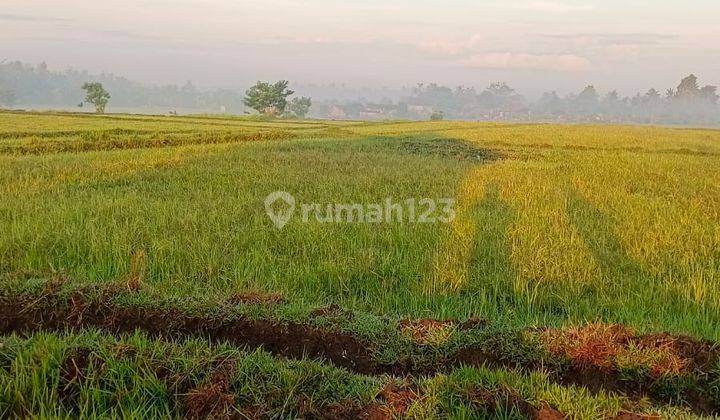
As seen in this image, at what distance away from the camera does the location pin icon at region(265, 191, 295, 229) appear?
17.4ft

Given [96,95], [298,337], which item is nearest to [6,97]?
[96,95]

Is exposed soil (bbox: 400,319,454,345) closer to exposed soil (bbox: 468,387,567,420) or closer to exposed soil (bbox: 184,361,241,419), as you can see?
exposed soil (bbox: 468,387,567,420)

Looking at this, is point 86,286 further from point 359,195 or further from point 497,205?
point 497,205

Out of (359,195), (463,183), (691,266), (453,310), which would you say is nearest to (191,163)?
(359,195)

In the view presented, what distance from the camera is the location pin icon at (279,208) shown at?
531cm

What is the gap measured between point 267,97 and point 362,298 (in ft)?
207

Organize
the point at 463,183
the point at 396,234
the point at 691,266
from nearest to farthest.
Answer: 1. the point at 691,266
2. the point at 396,234
3. the point at 463,183

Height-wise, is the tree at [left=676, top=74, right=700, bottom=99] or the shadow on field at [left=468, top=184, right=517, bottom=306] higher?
the tree at [left=676, top=74, right=700, bottom=99]

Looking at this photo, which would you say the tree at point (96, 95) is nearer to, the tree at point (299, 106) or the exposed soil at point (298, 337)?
the tree at point (299, 106)

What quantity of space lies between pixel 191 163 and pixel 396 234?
6.07m

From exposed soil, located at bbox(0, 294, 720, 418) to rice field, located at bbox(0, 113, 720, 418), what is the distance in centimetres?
1

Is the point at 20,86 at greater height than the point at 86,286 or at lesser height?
greater

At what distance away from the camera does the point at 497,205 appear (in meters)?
6.36

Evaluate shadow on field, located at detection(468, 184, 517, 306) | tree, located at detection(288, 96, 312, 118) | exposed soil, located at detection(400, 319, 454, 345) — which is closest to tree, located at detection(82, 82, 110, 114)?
tree, located at detection(288, 96, 312, 118)
